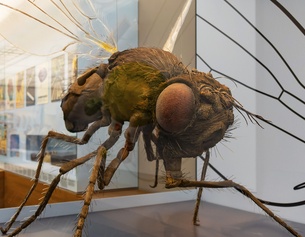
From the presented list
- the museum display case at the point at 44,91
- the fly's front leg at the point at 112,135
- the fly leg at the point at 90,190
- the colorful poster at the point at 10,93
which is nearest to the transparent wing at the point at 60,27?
the museum display case at the point at 44,91

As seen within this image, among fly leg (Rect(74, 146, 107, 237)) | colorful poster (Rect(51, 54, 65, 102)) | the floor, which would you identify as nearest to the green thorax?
fly leg (Rect(74, 146, 107, 237))

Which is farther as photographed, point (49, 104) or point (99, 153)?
point (49, 104)

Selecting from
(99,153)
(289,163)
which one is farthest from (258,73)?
(99,153)

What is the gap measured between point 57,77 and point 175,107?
1.71 ft

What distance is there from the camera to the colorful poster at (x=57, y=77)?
1.29 meters

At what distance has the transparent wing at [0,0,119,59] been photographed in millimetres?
1210

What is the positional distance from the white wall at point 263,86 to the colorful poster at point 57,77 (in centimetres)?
53

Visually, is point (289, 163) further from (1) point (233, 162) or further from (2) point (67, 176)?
(2) point (67, 176)

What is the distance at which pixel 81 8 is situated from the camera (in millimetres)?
1243

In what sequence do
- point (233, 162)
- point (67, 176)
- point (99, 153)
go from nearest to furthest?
point (99, 153) → point (67, 176) → point (233, 162)

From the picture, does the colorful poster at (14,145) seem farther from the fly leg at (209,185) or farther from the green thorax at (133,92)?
the fly leg at (209,185)

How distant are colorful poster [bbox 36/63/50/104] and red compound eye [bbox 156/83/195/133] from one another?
1.60ft

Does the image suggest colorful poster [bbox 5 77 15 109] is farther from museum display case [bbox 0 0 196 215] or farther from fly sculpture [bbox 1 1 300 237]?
fly sculpture [bbox 1 1 300 237]

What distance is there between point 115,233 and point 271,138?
0.65 meters
